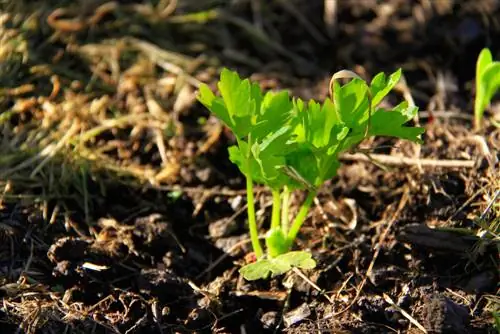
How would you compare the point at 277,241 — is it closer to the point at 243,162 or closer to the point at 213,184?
the point at 243,162

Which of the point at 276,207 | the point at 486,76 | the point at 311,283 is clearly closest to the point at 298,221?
the point at 276,207

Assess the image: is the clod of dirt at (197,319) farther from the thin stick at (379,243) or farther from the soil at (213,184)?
the thin stick at (379,243)

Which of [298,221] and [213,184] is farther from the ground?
[298,221]

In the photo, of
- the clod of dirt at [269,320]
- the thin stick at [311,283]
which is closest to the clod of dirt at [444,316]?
the thin stick at [311,283]

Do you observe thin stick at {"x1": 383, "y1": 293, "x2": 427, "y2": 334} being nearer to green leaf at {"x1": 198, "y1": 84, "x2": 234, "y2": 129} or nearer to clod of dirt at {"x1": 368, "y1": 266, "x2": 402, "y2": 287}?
clod of dirt at {"x1": 368, "y1": 266, "x2": 402, "y2": 287}

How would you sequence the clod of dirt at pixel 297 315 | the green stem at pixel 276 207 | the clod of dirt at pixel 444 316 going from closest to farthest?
1. the clod of dirt at pixel 444 316
2. the clod of dirt at pixel 297 315
3. the green stem at pixel 276 207

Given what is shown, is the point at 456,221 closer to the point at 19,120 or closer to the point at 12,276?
the point at 12,276
